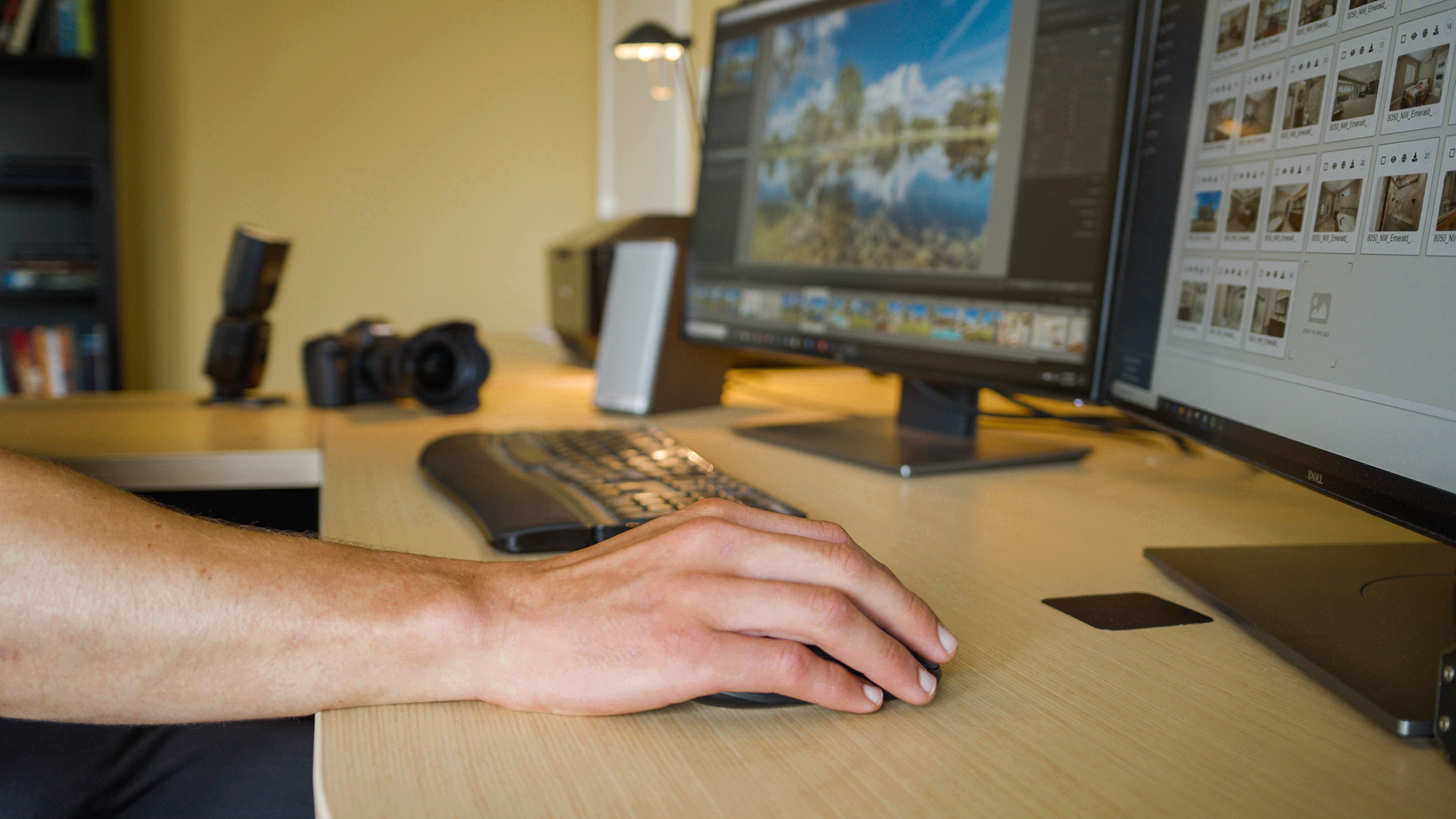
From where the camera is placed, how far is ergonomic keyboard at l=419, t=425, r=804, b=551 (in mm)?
639

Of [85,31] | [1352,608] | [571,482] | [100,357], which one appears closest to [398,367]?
[571,482]

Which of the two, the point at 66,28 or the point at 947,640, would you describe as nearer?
the point at 947,640

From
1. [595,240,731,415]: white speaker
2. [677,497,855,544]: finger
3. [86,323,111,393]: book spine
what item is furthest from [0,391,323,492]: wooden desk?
[86,323,111,393]: book spine

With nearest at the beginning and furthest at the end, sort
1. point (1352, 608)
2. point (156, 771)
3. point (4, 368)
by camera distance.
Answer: point (1352, 608), point (156, 771), point (4, 368)

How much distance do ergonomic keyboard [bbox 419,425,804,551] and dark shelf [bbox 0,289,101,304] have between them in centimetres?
271

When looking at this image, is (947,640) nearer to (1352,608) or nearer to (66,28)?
(1352,608)

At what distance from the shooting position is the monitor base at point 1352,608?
1.39ft

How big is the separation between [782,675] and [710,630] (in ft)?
0.12

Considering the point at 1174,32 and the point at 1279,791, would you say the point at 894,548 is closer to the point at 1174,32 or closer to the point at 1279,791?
the point at 1279,791

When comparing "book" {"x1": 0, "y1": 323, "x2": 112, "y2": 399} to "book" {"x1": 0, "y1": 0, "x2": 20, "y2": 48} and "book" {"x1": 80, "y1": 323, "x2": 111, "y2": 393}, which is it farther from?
"book" {"x1": 0, "y1": 0, "x2": 20, "y2": 48}

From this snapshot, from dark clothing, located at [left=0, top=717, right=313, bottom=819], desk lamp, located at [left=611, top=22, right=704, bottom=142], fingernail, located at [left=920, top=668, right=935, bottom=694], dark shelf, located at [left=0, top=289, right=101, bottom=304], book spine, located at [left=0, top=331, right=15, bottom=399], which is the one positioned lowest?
book spine, located at [left=0, top=331, right=15, bottom=399]

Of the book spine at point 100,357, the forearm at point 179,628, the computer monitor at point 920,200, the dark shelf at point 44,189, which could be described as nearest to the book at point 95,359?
the book spine at point 100,357

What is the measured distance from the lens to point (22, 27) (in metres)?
2.82

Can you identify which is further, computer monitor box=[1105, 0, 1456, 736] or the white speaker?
the white speaker
